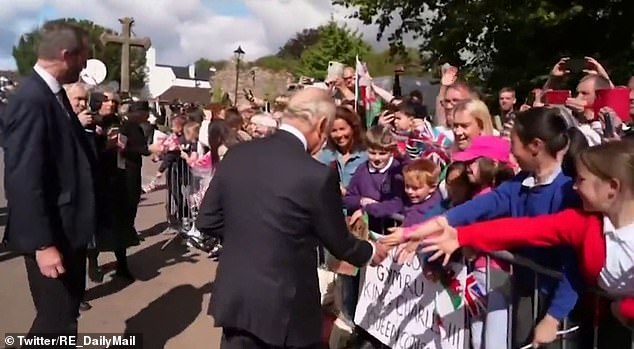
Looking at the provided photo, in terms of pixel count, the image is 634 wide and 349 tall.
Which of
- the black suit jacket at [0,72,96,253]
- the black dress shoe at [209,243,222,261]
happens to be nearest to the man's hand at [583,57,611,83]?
the black suit jacket at [0,72,96,253]

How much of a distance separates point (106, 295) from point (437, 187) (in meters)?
3.57

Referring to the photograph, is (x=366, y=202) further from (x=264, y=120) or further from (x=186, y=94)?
(x=186, y=94)

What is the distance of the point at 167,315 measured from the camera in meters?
6.05

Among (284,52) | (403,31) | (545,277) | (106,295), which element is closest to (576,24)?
(403,31)

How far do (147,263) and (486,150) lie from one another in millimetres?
5155

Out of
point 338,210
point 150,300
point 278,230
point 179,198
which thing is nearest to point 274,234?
point 278,230

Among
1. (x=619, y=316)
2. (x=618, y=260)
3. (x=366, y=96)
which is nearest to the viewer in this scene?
(x=618, y=260)

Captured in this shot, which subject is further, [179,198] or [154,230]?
[154,230]

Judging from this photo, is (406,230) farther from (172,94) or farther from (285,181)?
(172,94)

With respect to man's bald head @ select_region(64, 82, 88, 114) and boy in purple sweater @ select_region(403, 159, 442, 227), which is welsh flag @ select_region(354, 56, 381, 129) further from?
boy in purple sweater @ select_region(403, 159, 442, 227)

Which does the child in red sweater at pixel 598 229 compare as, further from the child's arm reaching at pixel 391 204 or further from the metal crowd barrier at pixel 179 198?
the metal crowd barrier at pixel 179 198

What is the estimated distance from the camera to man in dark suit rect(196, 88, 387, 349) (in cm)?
313

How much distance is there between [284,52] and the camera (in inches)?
2899

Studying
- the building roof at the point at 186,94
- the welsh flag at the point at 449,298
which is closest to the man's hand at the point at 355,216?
the welsh flag at the point at 449,298
